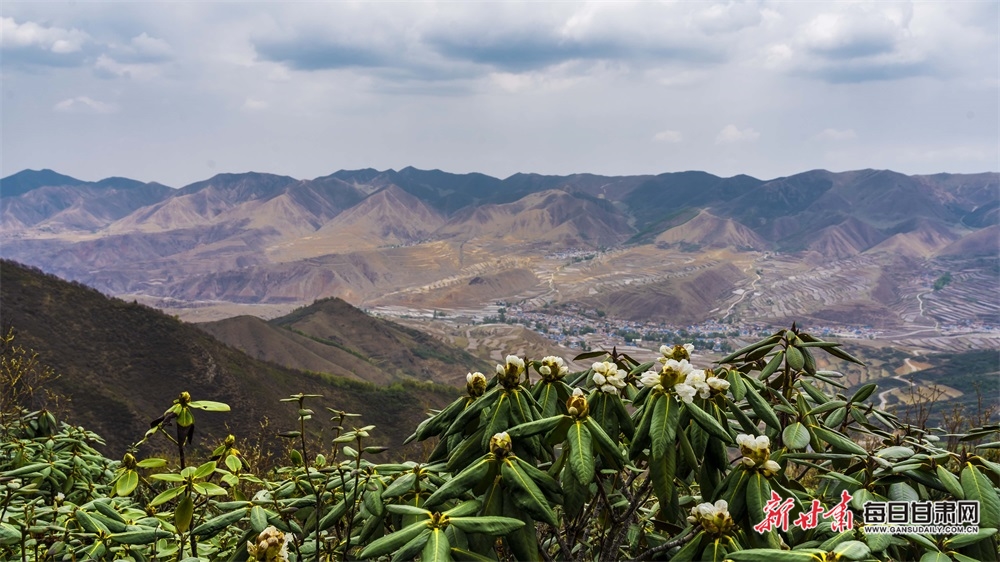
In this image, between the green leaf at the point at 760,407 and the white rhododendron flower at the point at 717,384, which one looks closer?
the white rhododendron flower at the point at 717,384

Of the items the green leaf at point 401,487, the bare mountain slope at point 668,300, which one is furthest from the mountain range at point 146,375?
the bare mountain slope at point 668,300

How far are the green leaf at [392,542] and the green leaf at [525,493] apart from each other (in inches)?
12.5

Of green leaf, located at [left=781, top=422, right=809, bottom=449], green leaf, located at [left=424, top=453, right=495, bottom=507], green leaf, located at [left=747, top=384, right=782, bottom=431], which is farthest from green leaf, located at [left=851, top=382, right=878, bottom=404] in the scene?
green leaf, located at [left=424, top=453, right=495, bottom=507]

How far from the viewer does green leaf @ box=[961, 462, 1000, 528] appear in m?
2.23

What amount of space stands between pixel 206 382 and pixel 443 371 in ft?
175

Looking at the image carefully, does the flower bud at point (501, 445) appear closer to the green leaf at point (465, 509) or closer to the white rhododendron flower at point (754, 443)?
the green leaf at point (465, 509)

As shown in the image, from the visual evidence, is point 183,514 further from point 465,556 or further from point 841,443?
point 841,443

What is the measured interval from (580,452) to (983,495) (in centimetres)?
156

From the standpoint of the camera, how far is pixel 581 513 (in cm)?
272

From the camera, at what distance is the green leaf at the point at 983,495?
7.33ft

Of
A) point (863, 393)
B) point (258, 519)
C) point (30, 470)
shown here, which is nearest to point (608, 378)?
point (258, 519)

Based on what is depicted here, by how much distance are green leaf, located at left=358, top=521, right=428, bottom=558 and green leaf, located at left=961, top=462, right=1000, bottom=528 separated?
2058mm

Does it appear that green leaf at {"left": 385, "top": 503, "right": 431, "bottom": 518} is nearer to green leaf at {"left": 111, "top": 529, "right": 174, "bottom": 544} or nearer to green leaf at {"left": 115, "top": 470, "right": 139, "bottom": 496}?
green leaf at {"left": 111, "top": 529, "right": 174, "bottom": 544}

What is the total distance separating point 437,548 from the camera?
1.82 m
